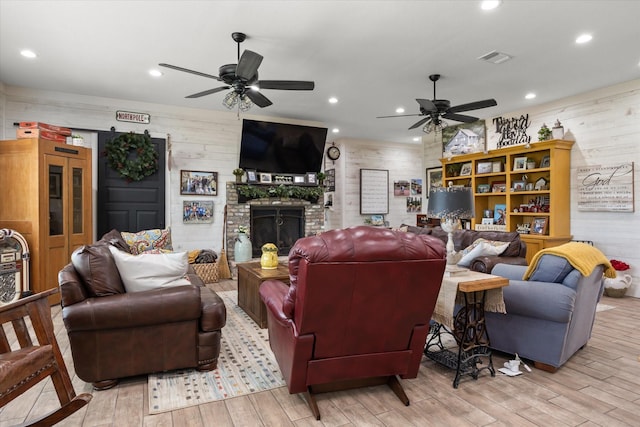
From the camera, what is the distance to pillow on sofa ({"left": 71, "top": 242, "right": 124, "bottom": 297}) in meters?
2.44

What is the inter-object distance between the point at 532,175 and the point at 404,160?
150 inches

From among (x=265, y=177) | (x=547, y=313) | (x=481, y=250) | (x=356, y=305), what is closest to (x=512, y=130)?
(x=481, y=250)

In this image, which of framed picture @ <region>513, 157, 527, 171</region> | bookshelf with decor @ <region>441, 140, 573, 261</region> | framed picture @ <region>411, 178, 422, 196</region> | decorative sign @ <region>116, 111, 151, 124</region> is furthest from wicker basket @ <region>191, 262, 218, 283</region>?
framed picture @ <region>411, 178, 422, 196</region>

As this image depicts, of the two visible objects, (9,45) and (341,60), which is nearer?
(9,45)

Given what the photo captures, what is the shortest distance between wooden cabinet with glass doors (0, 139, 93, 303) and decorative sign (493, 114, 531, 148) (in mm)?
6866

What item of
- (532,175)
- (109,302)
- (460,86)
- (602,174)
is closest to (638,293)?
(602,174)

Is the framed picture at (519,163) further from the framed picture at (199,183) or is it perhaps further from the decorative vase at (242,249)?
the framed picture at (199,183)

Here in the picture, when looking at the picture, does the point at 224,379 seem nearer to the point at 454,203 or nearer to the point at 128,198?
the point at 454,203

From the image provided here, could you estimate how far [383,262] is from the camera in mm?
1916

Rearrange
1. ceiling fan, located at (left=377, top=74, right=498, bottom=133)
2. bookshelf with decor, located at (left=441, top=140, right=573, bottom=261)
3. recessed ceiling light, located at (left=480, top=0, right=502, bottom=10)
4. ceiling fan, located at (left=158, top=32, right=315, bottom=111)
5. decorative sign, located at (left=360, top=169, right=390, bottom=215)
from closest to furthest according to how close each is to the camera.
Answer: recessed ceiling light, located at (left=480, top=0, right=502, bottom=10)
ceiling fan, located at (left=158, top=32, right=315, bottom=111)
ceiling fan, located at (left=377, top=74, right=498, bottom=133)
bookshelf with decor, located at (left=441, top=140, right=573, bottom=261)
decorative sign, located at (left=360, top=169, right=390, bottom=215)

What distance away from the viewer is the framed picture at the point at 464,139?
23.1ft

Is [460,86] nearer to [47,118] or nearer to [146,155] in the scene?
[146,155]

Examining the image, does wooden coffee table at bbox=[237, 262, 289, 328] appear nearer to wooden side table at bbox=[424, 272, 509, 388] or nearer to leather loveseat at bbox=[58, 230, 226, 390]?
leather loveseat at bbox=[58, 230, 226, 390]

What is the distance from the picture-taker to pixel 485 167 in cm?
662
